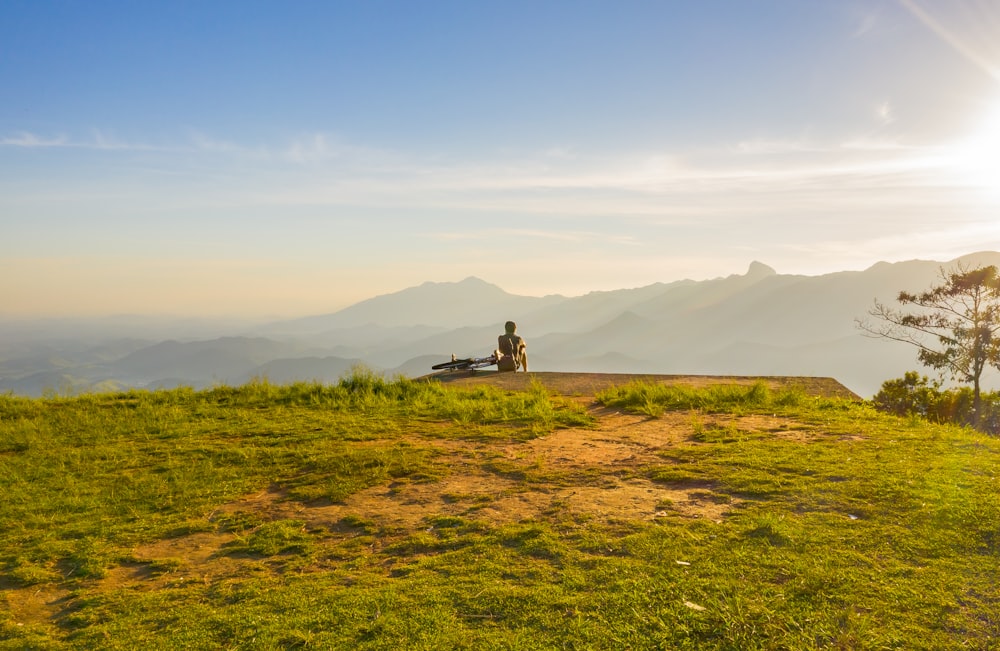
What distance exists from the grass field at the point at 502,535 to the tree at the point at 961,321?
64.2 ft

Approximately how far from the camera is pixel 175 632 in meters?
3.71

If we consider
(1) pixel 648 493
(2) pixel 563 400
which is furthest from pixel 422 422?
(1) pixel 648 493

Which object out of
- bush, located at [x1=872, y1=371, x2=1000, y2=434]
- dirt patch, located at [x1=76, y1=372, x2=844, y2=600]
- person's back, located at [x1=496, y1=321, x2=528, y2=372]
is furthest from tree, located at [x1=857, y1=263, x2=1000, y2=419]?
dirt patch, located at [x1=76, y1=372, x2=844, y2=600]

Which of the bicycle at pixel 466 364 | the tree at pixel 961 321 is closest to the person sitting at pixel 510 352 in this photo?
the bicycle at pixel 466 364

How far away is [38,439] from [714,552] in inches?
390

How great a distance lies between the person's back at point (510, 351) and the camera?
50.5 feet

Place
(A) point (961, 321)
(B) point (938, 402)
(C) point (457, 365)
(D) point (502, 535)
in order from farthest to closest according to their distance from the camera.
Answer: (A) point (961, 321), (B) point (938, 402), (C) point (457, 365), (D) point (502, 535)

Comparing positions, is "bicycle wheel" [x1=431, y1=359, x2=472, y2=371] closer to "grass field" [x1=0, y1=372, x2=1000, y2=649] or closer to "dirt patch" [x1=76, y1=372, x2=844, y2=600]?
"grass field" [x1=0, y1=372, x2=1000, y2=649]

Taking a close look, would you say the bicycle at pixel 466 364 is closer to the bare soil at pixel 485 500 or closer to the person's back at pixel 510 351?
the person's back at pixel 510 351

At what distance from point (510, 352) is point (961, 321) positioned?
872 inches

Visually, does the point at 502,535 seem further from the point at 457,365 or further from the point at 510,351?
the point at 457,365

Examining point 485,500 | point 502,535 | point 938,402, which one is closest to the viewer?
point 502,535

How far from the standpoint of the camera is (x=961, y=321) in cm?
2461

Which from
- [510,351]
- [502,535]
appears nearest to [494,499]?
[502,535]
